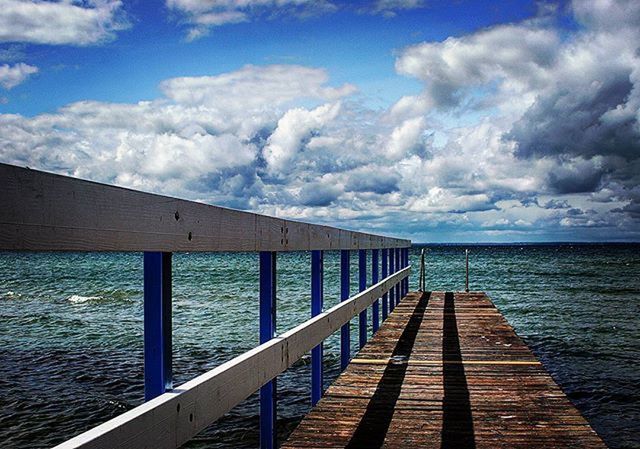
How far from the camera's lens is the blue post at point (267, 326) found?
3295 mm

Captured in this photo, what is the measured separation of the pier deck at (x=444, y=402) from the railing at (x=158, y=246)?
2.46 feet

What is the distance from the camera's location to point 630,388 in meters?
10.5

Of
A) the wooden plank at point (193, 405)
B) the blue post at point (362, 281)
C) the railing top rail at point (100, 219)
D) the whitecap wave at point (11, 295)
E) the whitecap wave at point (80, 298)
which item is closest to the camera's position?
the railing top rail at point (100, 219)

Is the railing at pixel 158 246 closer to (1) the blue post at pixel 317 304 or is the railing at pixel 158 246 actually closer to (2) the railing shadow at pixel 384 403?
(2) the railing shadow at pixel 384 403

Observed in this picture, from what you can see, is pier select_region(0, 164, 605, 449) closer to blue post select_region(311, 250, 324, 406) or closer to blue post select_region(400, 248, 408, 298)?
blue post select_region(311, 250, 324, 406)

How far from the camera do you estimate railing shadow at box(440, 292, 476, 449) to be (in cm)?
381

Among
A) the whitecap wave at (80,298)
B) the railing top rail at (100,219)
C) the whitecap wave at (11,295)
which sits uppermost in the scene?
the railing top rail at (100,219)

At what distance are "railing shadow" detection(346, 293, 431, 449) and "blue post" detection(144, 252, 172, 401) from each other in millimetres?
1841

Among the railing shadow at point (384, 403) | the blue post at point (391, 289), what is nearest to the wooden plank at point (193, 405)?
the railing shadow at point (384, 403)

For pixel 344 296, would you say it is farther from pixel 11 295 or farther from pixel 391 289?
pixel 11 295

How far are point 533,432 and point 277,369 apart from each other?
5.44 ft

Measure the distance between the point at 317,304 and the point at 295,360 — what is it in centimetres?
115

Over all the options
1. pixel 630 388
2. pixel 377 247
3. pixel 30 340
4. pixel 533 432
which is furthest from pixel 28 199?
pixel 30 340

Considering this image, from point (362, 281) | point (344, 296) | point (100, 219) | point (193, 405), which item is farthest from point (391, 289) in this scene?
point (100, 219)
